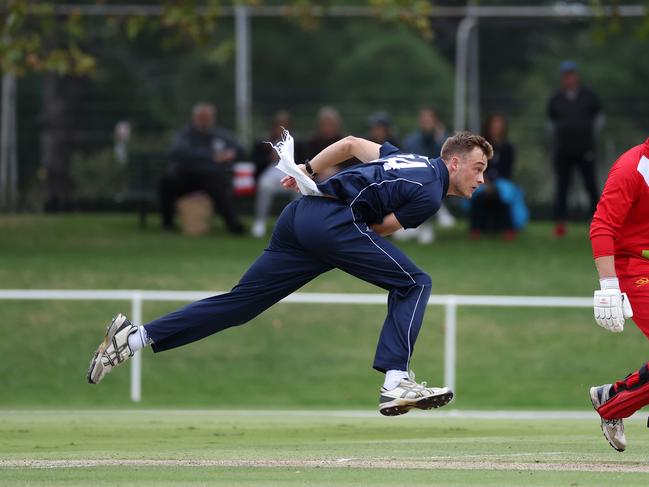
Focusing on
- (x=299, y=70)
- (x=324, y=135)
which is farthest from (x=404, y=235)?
(x=299, y=70)

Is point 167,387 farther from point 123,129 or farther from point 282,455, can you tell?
point 123,129

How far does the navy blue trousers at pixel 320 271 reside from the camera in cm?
918

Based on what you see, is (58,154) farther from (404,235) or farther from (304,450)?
(304,450)

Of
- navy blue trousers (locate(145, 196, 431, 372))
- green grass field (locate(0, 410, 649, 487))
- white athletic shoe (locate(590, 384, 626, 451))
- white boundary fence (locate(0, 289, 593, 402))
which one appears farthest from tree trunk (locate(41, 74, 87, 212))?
white athletic shoe (locate(590, 384, 626, 451))

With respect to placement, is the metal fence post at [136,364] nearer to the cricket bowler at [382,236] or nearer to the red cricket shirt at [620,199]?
the cricket bowler at [382,236]

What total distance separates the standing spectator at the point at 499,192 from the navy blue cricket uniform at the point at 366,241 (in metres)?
10.7

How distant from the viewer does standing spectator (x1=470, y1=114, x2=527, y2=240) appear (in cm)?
2031

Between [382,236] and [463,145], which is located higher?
[463,145]

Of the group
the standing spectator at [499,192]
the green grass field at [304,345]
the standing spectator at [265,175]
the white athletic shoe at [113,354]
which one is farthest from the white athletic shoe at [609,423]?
the standing spectator at [265,175]

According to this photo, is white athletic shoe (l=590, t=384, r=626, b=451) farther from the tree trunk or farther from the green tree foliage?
the tree trunk

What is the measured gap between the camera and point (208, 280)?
18.2 m

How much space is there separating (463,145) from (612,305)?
4.38ft

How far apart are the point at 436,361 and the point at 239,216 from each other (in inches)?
310

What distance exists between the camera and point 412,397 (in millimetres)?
9180
